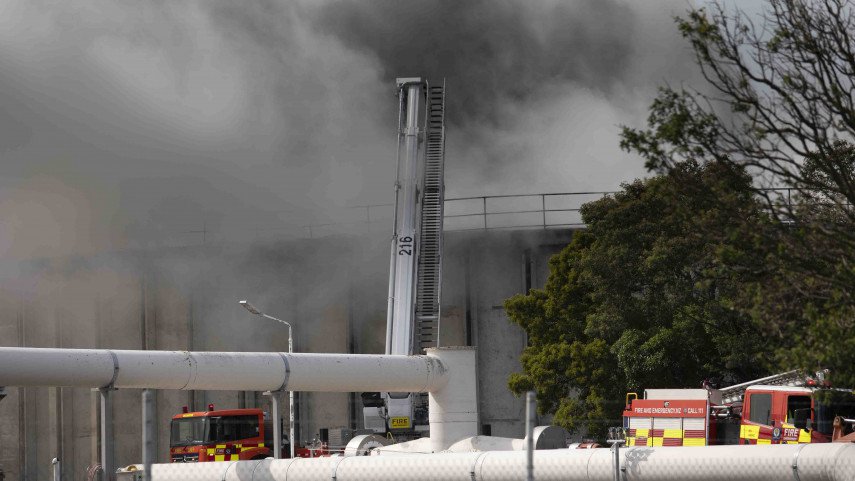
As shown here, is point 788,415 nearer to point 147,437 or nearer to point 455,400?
point 455,400

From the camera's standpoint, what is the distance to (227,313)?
60406mm

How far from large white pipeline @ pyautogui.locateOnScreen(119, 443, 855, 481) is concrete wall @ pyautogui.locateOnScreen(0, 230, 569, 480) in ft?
108

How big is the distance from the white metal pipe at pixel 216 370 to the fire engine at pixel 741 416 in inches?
220

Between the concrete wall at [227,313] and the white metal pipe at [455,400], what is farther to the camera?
the concrete wall at [227,313]

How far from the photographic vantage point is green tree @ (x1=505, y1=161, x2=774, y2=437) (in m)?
42.0

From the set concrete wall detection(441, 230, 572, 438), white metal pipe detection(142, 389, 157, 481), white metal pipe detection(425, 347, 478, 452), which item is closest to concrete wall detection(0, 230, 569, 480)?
concrete wall detection(441, 230, 572, 438)

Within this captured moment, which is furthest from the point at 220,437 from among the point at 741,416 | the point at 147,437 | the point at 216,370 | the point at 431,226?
the point at 147,437

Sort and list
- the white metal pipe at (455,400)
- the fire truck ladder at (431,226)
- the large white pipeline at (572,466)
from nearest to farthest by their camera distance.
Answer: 1. the large white pipeline at (572,466)
2. the white metal pipe at (455,400)
3. the fire truck ladder at (431,226)

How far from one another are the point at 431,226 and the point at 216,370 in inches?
863

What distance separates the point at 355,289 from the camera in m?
58.9

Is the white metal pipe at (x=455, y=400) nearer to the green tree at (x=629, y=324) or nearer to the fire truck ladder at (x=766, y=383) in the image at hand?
the fire truck ladder at (x=766, y=383)

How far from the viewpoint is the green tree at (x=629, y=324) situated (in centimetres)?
4203

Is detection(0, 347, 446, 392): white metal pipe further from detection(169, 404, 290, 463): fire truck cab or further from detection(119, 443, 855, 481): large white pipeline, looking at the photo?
detection(169, 404, 290, 463): fire truck cab

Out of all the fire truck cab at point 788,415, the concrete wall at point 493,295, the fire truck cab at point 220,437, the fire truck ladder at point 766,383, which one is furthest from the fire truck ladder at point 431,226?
the fire truck cab at point 788,415
